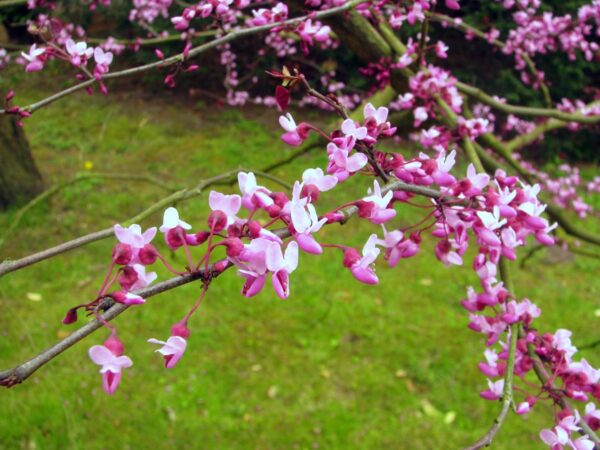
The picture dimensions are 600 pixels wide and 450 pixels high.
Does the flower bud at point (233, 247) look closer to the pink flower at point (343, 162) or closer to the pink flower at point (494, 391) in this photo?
the pink flower at point (343, 162)

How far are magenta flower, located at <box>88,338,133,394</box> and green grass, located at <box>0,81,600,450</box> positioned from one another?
2.49 m

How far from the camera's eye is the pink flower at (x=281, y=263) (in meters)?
0.76

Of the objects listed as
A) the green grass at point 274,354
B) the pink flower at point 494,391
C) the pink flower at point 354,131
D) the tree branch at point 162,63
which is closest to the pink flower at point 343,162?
the pink flower at point 354,131

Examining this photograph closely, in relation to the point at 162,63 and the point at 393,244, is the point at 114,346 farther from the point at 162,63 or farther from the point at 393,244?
the point at 162,63

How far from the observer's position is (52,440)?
303 centimetres

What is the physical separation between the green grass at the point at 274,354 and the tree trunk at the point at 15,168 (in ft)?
0.83

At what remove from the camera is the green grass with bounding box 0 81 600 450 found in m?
3.22

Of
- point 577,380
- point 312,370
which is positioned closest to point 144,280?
point 577,380

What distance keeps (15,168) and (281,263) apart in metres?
5.28

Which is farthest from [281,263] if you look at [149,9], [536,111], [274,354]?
[149,9]

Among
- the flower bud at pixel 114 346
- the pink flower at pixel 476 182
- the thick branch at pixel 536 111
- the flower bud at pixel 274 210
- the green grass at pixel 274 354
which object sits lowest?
the green grass at pixel 274 354

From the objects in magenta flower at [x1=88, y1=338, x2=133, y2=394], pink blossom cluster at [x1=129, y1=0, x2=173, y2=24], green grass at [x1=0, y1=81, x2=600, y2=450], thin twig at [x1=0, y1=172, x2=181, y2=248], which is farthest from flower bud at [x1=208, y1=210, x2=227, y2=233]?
pink blossom cluster at [x1=129, y1=0, x2=173, y2=24]

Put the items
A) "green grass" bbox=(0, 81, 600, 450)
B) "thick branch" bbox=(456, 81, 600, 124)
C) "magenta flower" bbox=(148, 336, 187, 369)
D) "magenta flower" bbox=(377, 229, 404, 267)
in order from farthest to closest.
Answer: "green grass" bbox=(0, 81, 600, 450) → "thick branch" bbox=(456, 81, 600, 124) → "magenta flower" bbox=(377, 229, 404, 267) → "magenta flower" bbox=(148, 336, 187, 369)

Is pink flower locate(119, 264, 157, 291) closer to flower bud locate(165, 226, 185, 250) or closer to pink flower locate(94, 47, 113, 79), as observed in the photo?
flower bud locate(165, 226, 185, 250)
